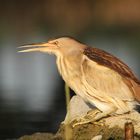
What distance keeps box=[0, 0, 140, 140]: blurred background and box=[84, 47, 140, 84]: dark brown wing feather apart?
315 centimetres

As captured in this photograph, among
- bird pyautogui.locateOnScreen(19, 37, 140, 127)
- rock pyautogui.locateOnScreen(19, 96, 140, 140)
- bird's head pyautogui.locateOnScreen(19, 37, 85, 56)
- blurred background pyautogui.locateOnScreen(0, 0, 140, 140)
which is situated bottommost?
blurred background pyautogui.locateOnScreen(0, 0, 140, 140)

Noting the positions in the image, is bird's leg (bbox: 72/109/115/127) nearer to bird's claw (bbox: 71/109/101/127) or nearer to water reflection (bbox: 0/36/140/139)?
bird's claw (bbox: 71/109/101/127)

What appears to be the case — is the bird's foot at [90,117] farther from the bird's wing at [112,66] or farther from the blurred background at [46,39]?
the blurred background at [46,39]

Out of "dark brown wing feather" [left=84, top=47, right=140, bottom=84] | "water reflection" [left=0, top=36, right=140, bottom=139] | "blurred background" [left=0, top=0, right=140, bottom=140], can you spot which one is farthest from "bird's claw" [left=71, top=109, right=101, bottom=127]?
"blurred background" [left=0, top=0, right=140, bottom=140]

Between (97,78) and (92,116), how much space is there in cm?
29

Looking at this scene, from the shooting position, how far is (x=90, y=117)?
19.7 ft

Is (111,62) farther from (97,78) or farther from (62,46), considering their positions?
(62,46)

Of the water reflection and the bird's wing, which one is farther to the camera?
the water reflection

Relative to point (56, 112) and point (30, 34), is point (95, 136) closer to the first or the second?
point (56, 112)

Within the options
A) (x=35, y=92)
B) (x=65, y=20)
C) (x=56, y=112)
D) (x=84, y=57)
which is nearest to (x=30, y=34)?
(x=65, y=20)

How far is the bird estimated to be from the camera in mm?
5996

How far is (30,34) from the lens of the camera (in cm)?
1680

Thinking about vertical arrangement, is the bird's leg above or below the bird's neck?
below

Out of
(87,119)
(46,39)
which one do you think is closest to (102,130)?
(87,119)
